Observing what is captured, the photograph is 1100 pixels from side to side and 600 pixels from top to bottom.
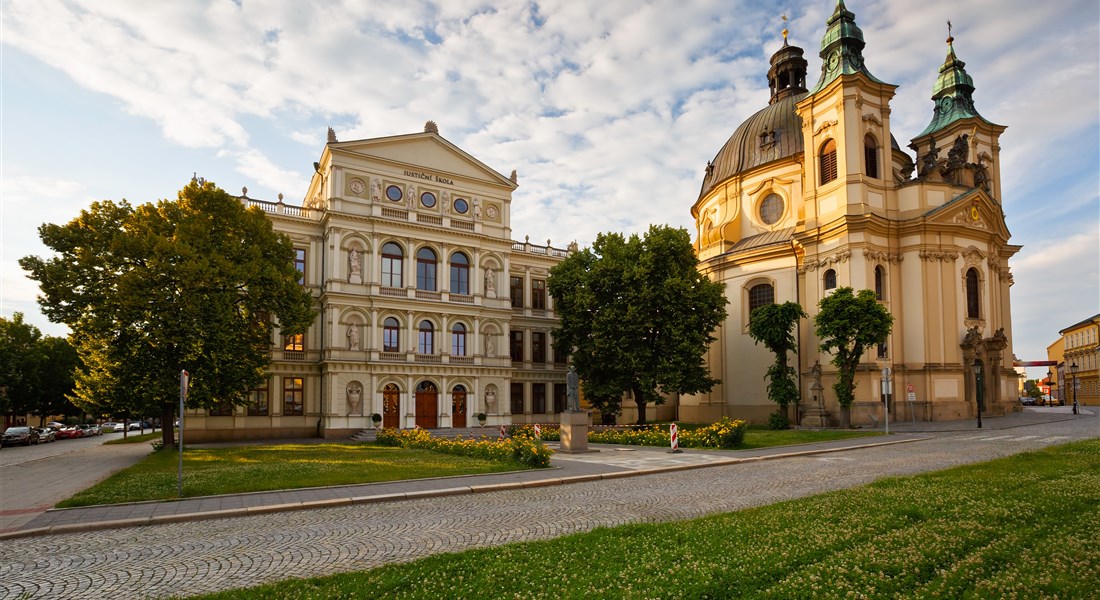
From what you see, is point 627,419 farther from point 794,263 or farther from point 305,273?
point 305,273

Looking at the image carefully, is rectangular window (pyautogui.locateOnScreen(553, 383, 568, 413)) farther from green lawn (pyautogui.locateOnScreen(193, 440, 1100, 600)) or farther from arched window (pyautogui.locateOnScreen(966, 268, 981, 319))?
green lawn (pyautogui.locateOnScreen(193, 440, 1100, 600))

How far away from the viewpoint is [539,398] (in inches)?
1917

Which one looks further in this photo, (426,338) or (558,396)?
(558,396)

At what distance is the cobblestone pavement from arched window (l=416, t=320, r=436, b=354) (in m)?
26.6

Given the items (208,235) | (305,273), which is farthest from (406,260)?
(208,235)

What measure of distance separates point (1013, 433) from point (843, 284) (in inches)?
542

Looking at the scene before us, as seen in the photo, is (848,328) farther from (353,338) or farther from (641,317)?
(353,338)

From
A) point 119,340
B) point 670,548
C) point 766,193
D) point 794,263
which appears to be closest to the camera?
point 670,548

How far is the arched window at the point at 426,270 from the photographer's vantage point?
4278cm

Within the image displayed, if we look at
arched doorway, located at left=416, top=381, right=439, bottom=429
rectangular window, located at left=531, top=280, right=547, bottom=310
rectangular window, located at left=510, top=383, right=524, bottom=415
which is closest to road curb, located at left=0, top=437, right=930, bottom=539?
arched doorway, located at left=416, top=381, right=439, bottom=429

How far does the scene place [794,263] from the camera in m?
46.0

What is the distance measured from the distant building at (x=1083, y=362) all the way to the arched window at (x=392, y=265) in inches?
3157

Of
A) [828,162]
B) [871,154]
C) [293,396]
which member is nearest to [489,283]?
[293,396]

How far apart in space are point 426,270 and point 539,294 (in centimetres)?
1006
